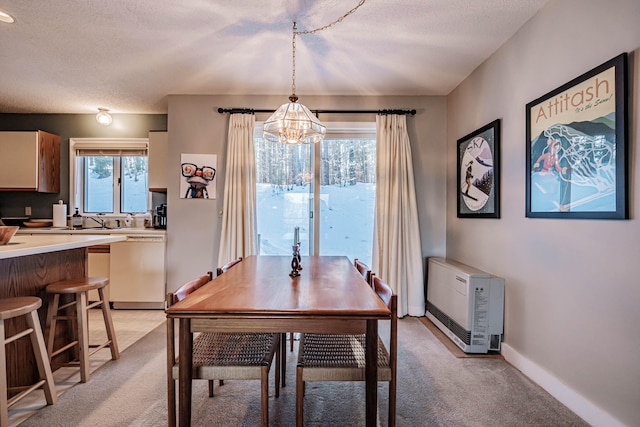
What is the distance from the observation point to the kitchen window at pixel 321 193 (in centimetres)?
385

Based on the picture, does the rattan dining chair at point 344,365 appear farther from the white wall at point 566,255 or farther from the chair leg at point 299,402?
the white wall at point 566,255

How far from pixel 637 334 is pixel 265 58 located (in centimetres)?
Answer: 308

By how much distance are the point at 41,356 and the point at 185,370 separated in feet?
3.75

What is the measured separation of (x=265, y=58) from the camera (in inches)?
111

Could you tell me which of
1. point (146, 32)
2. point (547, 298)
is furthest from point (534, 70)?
point (146, 32)

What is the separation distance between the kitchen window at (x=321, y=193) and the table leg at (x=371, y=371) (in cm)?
250

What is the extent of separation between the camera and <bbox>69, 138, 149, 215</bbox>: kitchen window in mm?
4418

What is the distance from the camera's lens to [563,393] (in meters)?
1.92

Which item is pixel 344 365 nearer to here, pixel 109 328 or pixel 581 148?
pixel 581 148

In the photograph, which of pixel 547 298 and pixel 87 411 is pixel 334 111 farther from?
pixel 87 411

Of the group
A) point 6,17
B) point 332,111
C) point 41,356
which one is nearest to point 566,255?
point 332,111

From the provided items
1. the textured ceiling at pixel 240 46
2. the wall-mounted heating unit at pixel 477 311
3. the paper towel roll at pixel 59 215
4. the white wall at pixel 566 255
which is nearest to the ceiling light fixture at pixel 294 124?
the textured ceiling at pixel 240 46

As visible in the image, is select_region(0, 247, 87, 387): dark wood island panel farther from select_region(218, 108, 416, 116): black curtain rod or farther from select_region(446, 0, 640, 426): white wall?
select_region(446, 0, 640, 426): white wall

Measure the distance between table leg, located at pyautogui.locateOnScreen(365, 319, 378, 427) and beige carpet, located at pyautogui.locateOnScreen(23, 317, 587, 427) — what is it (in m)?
0.51
